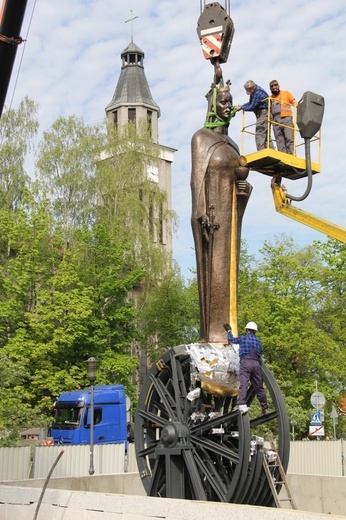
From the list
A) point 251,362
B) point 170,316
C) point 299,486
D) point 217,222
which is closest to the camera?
point 251,362

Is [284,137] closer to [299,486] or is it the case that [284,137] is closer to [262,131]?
[262,131]

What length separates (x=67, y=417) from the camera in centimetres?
2958

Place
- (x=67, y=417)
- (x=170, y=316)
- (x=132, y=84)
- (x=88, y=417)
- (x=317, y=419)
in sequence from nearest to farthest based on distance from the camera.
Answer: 1. (x=317, y=419)
2. (x=88, y=417)
3. (x=67, y=417)
4. (x=170, y=316)
5. (x=132, y=84)

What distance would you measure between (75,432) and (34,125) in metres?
20.7

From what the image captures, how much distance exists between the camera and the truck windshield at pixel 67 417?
29250 mm

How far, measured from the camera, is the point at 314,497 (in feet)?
49.7

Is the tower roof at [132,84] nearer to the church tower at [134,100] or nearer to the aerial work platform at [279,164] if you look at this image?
the church tower at [134,100]

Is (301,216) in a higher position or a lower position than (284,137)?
lower

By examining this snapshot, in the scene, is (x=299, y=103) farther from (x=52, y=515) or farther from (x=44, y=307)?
(x=44, y=307)

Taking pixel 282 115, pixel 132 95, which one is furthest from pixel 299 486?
pixel 132 95

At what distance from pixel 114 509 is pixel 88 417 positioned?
19406 mm

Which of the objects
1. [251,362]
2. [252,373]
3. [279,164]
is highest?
[279,164]

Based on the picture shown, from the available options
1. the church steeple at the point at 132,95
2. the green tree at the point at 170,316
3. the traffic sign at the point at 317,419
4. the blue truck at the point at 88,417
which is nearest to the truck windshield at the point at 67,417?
the blue truck at the point at 88,417

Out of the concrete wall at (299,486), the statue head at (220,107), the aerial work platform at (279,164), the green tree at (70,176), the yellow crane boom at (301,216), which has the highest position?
the green tree at (70,176)
